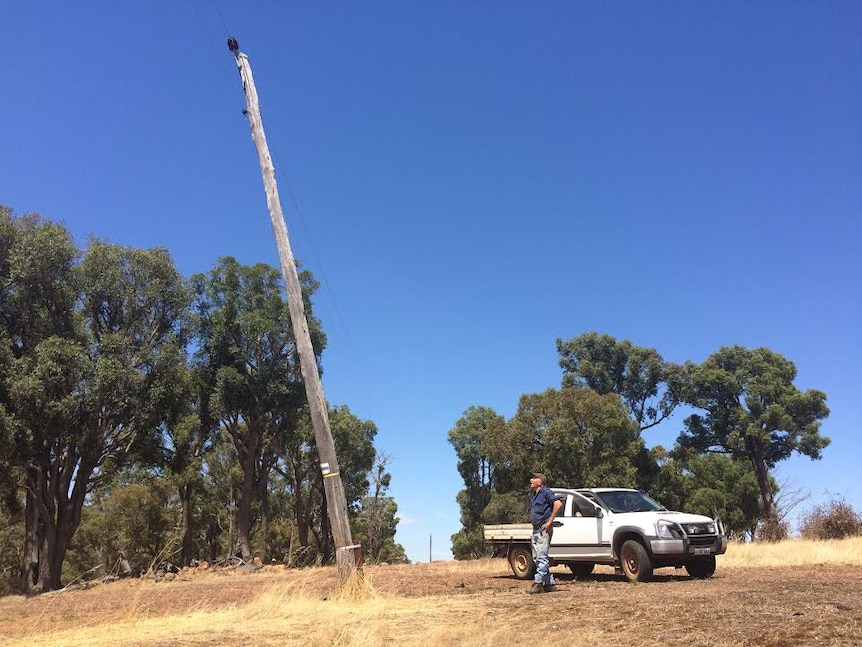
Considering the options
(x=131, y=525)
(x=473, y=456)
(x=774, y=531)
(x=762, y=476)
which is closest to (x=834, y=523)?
(x=774, y=531)

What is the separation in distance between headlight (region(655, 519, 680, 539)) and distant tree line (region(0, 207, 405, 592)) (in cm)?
828

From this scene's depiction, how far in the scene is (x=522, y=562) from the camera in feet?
42.1

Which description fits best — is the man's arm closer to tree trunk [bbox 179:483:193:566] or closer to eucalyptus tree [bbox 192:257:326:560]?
eucalyptus tree [bbox 192:257:326:560]

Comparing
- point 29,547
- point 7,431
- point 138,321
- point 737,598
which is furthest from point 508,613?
point 29,547

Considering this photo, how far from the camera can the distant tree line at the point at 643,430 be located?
31.4m

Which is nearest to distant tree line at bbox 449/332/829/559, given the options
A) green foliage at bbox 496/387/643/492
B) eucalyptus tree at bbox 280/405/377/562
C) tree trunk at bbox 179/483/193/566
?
green foliage at bbox 496/387/643/492

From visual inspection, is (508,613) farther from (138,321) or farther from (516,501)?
(516,501)

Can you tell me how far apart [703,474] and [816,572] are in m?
35.1

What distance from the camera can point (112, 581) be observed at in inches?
885

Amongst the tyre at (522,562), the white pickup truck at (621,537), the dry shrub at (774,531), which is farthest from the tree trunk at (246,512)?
the dry shrub at (774,531)

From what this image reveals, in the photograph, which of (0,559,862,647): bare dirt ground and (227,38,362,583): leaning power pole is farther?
(227,38,362,583): leaning power pole

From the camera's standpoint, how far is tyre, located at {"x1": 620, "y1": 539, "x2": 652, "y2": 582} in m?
11.1

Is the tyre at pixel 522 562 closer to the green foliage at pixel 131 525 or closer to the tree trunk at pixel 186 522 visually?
the tree trunk at pixel 186 522

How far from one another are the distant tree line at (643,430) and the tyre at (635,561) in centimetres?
1917
